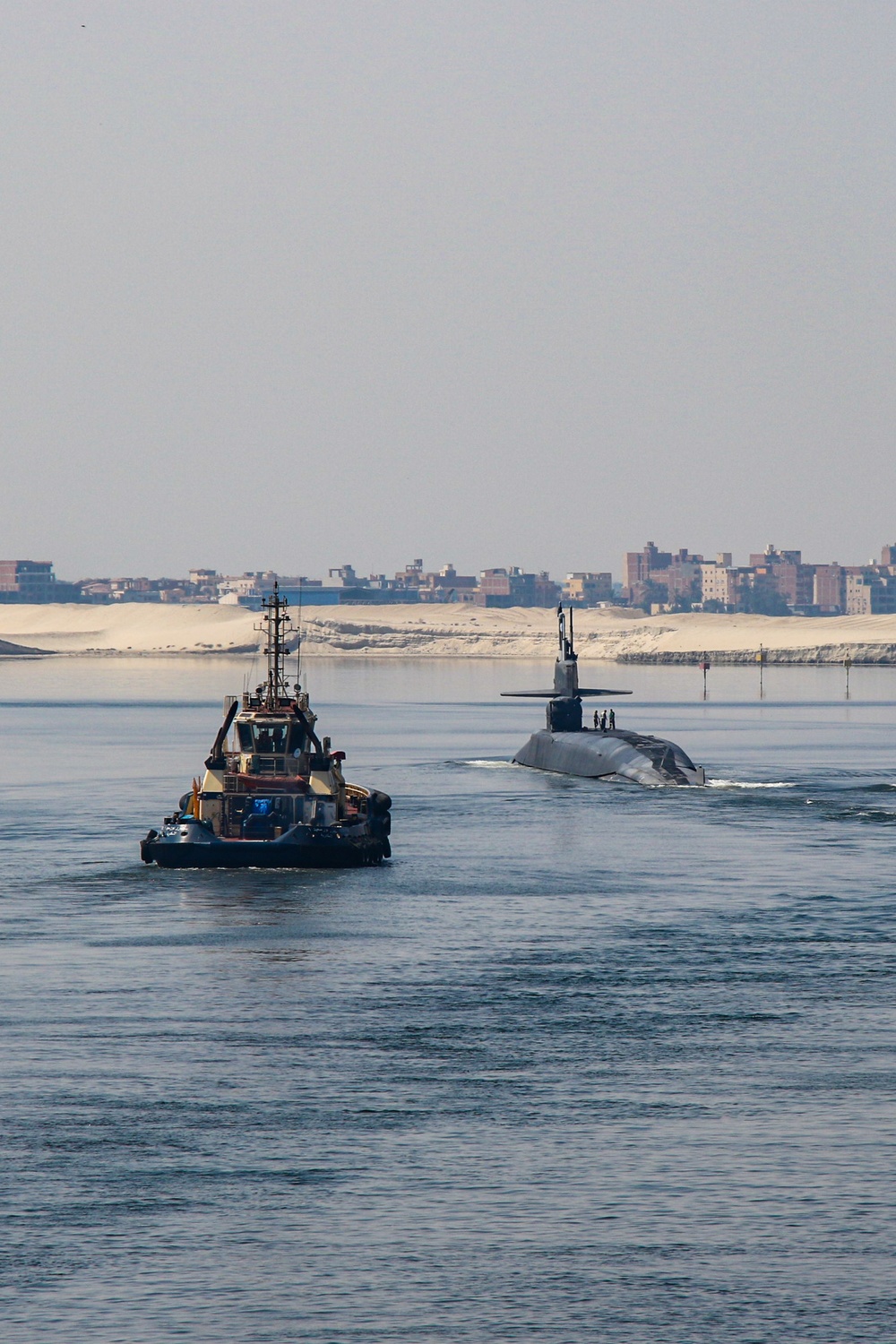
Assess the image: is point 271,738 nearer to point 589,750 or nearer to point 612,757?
point 612,757

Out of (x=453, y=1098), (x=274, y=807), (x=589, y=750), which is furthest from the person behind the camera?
(x=589, y=750)

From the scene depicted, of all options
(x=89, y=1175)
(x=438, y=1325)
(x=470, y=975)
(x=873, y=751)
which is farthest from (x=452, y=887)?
(x=873, y=751)

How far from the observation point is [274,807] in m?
58.4

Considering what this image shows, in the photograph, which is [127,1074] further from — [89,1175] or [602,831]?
[602,831]

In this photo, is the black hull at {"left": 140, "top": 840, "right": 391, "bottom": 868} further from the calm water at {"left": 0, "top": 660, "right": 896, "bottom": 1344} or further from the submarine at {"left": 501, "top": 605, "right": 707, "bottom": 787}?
the submarine at {"left": 501, "top": 605, "right": 707, "bottom": 787}

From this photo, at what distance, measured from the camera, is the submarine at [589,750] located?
90.4 metres

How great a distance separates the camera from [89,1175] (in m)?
25.7

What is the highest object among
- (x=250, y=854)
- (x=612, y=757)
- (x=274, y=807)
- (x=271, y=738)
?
(x=271, y=738)

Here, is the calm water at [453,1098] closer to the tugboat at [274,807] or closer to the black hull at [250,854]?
the black hull at [250,854]

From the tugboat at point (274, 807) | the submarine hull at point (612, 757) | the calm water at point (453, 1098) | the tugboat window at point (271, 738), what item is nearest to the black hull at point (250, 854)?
the tugboat at point (274, 807)

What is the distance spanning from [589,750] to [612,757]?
3330mm

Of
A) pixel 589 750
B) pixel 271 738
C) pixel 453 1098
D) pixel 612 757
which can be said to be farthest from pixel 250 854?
pixel 589 750

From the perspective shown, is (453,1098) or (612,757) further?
(612,757)

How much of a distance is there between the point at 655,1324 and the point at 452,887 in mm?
34653
